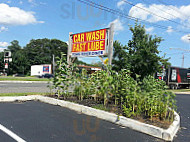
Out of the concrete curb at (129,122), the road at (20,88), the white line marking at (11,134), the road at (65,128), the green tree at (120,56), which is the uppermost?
the green tree at (120,56)

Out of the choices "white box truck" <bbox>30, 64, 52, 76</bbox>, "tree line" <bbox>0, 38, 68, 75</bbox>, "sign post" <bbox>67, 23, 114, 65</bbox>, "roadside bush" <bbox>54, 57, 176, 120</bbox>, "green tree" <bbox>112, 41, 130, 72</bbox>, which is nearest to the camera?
"roadside bush" <bbox>54, 57, 176, 120</bbox>

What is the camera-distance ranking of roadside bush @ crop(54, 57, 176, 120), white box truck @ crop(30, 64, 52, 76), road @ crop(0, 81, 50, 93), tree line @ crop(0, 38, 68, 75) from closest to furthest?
roadside bush @ crop(54, 57, 176, 120) < road @ crop(0, 81, 50, 93) < white box truck @ crop(30, 64, 52, 76) < tree line @ crop(0, 38, 68, 75)

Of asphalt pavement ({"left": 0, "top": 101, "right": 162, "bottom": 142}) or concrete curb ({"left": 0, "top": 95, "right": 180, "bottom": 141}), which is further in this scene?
Result: concrete curb ({"left": 0, "top": 95, "right": 180, "bottom": 141})

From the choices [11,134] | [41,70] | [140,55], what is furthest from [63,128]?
[41,70]

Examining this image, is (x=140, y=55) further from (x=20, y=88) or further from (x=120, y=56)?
(x=20, y=88)

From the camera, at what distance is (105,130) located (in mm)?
3998

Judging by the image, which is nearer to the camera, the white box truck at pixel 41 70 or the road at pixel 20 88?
the road at pixel 20 88

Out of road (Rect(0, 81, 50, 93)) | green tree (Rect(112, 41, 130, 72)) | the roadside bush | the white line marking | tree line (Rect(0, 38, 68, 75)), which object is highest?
tree line (Rect(0, 38, 68, 75))

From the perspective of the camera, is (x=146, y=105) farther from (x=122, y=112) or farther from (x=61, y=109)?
(x=61, y=109)

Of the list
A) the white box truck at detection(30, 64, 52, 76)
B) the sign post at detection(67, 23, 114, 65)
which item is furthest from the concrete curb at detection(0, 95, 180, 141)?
the white box truck at detection(30, 64, 52, 76)

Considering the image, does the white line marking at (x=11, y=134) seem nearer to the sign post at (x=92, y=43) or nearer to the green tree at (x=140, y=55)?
the sign post at (x=92, y=43)

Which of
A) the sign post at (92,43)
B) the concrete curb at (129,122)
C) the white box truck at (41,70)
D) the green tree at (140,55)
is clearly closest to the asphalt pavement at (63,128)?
the concrete curb at (129,122)

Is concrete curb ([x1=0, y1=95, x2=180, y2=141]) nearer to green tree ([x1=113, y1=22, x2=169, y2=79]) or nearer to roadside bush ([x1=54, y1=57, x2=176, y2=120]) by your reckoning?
A: roadside bush ([x1=54, y1=57, x2=176, y2=120])

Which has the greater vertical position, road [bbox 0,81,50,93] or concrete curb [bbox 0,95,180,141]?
concrete curb [bbox 0,95,180,141]
